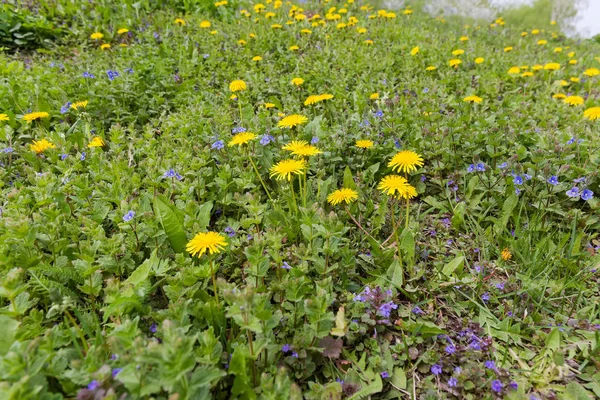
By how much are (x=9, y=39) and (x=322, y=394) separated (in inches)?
227

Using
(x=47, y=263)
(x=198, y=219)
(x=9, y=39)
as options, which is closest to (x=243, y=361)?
(x=198, y=219)

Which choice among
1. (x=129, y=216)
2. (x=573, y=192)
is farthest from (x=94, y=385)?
(x=573, y=192)

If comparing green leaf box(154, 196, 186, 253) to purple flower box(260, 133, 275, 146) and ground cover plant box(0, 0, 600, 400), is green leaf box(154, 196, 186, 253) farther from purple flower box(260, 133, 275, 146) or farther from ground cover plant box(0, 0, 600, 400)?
purple flower box(260, 133, 275, 146)

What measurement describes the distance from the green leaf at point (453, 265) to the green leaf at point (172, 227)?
1.39 metres

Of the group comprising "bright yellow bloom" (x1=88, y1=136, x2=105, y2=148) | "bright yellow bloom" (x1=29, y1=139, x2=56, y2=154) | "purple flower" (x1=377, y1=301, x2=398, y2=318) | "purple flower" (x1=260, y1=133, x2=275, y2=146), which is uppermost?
"purple flower" (x1=260, y1=133, x2=275, y2=146)

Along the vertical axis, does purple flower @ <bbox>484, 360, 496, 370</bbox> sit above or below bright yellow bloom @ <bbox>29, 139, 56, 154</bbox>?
below

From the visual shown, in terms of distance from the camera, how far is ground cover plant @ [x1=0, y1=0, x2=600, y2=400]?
1.51m

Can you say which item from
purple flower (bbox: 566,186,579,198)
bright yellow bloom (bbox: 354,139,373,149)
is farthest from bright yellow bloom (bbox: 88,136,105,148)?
purple flower (bbox: 566,186,579,198)

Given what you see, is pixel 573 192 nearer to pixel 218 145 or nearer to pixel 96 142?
pixel 218 145

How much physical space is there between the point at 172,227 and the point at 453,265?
4.90 ft

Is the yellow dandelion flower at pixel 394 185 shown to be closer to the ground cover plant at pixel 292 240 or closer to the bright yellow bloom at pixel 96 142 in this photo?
the ground cover plant at pixel 292 240

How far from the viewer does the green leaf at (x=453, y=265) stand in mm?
2119

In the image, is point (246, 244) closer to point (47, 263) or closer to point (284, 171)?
point (284, 171)

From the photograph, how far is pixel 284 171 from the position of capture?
2107 mm
